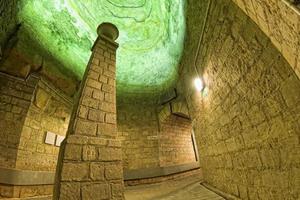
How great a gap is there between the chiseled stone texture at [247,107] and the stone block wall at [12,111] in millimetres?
4752

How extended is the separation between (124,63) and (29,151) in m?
4.34

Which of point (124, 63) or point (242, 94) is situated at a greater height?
point (124, 63)

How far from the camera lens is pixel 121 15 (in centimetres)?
571

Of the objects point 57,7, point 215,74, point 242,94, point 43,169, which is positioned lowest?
point 43,169

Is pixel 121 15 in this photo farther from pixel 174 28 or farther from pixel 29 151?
pixel 29 151

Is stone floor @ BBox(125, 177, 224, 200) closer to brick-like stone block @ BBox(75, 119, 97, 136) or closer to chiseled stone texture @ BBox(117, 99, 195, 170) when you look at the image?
chiseled stone texture @ BBox(117, 99, 195, 170)

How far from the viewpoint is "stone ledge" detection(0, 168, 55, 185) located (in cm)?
353

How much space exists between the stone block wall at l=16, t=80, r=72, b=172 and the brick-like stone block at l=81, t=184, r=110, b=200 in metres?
3.19

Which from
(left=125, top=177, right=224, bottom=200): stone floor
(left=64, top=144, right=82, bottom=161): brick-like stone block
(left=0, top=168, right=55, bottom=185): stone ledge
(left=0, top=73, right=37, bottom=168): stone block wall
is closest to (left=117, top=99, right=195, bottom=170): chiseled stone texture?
(left=125, top=177, right=224, bottom=200): stone floor

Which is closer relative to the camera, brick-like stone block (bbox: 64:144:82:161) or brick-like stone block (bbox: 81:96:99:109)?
brick-like stone block (bbox: 64:144:82:161)

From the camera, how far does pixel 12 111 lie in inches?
161

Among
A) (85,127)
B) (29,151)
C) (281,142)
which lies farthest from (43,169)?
(281,142)

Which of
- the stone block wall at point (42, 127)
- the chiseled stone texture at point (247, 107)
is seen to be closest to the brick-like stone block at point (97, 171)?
the chiseled stone texture at point (247, 107)

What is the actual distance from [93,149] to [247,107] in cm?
221
